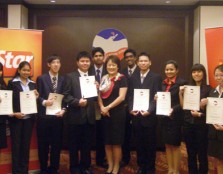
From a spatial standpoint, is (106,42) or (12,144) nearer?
(12,144)

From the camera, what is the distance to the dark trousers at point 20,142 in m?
3.63

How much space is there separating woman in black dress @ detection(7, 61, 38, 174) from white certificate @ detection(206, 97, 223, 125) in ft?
6.86

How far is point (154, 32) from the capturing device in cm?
582

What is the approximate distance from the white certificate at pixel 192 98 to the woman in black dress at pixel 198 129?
6cm

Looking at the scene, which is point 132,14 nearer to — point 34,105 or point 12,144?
point 34,105

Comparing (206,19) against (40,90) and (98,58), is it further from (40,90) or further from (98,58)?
(40,90)

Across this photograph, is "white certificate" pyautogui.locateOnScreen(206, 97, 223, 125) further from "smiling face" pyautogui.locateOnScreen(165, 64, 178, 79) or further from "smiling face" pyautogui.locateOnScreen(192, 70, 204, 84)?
"smiling face" pyautogui.locateOnScreen(165, 64, 178, 79)

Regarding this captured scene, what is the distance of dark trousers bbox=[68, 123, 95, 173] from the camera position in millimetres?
3791

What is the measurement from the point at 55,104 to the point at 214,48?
7.16ft

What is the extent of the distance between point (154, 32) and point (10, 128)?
3.41 meters

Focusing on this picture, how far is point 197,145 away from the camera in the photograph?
349cm

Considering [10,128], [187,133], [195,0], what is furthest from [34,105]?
[195,0]

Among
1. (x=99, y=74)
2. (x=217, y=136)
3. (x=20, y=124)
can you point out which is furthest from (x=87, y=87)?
(x=217, y=136)

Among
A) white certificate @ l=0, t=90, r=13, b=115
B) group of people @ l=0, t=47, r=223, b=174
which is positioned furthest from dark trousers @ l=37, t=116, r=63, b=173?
white certificate @ l=0, t=90, r=13, b=115
